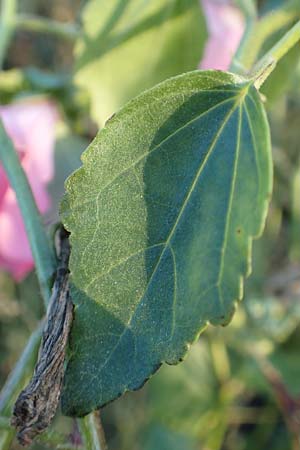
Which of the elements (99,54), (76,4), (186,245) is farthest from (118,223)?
(76,4)

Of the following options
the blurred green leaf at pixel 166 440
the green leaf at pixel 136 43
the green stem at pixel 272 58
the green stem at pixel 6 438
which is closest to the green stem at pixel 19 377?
the green stem at pixel 6 438

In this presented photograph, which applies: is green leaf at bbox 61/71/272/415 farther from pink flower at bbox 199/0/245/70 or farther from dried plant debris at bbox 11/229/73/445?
pink flower at bbox 199/0/245/70

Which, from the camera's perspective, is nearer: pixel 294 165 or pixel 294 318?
pixel 294 318

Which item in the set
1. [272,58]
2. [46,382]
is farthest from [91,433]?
[272,58]

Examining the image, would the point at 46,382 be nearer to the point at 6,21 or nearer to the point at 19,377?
the point at 19,377

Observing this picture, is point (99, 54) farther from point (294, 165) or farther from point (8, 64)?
point (8, 64)

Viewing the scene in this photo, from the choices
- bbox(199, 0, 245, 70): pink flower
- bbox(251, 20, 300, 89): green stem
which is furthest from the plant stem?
bbox(199, 0, 245, 70): pink flower

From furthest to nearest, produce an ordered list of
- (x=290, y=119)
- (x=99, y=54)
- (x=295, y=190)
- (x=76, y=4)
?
1. (x=76, y=4)
2. (x=290, y=119)
3. (x=295, y=190)
4. (x=99, y=54)
